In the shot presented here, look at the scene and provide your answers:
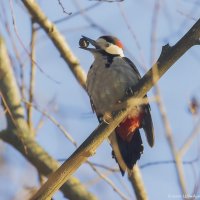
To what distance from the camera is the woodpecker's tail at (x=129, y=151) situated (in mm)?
3683

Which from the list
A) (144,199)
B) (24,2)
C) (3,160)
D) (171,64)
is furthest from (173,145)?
(24,2)

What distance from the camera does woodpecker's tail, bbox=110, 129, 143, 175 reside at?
3.68m

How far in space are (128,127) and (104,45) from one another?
86 cm

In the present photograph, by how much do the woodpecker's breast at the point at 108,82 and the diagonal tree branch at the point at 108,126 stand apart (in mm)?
973

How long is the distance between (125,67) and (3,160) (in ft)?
4.11

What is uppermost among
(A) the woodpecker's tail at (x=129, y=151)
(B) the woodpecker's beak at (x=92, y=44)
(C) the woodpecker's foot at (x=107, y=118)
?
(C) the woodpecker's foot at (x=107, y=118)

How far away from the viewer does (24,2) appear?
383 cm

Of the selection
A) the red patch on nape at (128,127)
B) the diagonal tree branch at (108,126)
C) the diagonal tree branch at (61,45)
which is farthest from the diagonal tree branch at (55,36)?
the diagonal tree branch at (108,126)

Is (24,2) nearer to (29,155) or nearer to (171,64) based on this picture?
(29,155)

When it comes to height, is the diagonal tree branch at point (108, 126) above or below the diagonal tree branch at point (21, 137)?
above

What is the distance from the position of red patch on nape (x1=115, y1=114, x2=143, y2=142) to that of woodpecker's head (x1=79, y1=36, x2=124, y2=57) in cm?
68

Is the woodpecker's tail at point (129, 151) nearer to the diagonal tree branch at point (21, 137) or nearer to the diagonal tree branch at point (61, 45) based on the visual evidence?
the diagonal tree branch at point (21, 137)

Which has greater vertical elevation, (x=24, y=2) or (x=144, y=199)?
(x=24, y=2)

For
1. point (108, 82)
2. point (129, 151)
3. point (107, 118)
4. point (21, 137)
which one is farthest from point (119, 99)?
point (107, 118)
